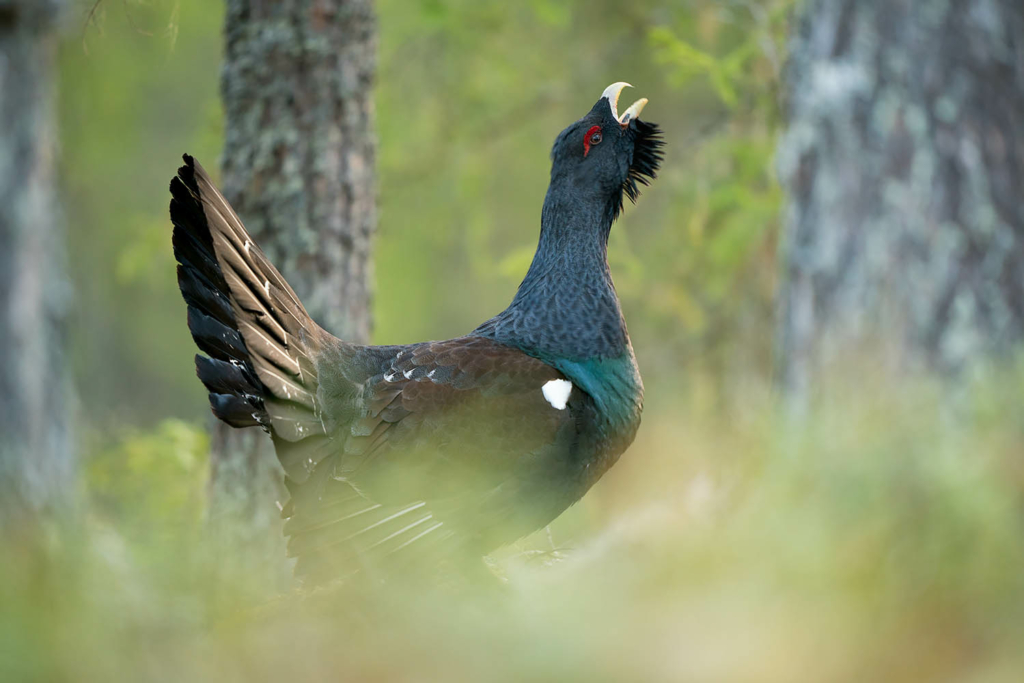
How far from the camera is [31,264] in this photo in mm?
7766

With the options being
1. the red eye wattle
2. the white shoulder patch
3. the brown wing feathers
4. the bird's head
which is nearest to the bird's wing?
the white shoulder patch

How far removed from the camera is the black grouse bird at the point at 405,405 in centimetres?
325

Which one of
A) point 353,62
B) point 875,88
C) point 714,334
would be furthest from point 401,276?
point 875,88

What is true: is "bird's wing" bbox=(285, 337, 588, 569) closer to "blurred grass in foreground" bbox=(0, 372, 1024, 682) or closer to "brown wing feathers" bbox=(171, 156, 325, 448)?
"brown wing feathers" bbox=(171, 156, 325, 448)

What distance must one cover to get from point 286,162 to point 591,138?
1.54 meters

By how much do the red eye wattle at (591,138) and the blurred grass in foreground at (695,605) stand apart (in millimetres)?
2604

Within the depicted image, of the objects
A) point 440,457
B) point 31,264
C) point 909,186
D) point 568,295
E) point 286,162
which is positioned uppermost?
point 31,264

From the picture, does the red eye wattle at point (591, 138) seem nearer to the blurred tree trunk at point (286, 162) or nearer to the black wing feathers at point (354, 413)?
the black wing feathers at point (354, 413)

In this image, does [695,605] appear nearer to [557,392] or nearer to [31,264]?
[557,392]

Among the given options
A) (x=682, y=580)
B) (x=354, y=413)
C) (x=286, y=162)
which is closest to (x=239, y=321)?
(x=354, y=413)

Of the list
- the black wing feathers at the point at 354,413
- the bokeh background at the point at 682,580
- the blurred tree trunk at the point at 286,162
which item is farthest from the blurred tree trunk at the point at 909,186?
the blurred tree trunk at the point at 286,162

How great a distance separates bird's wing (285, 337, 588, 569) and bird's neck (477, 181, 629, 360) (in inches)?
6.6

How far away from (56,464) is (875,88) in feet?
22.5

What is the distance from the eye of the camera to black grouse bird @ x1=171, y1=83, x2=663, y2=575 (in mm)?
3254
